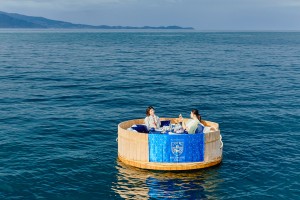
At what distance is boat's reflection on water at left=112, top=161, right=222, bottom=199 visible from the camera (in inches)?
738

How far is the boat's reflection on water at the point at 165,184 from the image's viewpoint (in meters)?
18.8

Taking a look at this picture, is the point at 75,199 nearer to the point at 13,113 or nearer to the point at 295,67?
the point at 13,113

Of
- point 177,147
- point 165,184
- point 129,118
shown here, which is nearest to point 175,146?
point 177,147

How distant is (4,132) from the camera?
2819cm

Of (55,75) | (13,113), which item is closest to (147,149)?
(13,113)

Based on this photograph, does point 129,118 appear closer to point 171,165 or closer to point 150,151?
point 150,151

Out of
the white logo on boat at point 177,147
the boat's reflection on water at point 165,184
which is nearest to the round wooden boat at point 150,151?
the white logo on boat at point 177,147

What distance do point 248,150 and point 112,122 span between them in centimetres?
1109

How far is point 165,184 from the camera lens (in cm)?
1973

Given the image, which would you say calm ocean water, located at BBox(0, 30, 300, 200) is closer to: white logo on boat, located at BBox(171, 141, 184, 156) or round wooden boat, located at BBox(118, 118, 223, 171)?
round wooden boat, located at BBox(118, 118, 223, 171)

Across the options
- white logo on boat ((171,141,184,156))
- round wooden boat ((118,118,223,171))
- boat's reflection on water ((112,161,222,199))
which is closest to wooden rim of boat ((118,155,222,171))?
round wooden boat ((118,118,223,171))

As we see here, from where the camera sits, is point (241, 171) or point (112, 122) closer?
point (241, 171)

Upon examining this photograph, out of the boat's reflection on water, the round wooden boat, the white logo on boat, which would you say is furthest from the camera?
the round wooden boat

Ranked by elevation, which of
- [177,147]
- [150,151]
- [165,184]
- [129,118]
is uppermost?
[177,147]
